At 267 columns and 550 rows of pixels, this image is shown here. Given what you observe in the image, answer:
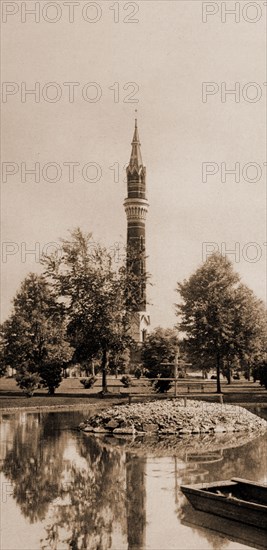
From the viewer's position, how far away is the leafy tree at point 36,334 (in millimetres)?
47781

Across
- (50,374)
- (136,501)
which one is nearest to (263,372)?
(50,374)

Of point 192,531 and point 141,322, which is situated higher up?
point 141,322

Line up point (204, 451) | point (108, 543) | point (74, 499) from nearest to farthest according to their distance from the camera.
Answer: point (108, 543), point (74, 499), point (204, 451)

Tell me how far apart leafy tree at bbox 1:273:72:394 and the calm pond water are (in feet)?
65.8

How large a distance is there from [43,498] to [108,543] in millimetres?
3917

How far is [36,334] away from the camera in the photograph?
57.1 m

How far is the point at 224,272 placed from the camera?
53469mm

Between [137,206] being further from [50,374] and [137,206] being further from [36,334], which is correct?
[50,374]

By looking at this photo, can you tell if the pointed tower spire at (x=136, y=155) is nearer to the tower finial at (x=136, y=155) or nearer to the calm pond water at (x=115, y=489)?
the tower finial at (x=136, y=155)

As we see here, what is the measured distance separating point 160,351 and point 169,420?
1159 inches

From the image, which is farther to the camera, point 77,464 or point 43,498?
point 77,464

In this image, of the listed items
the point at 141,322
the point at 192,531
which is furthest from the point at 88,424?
the point at 141,322

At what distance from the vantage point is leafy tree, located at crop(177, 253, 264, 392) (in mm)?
50688

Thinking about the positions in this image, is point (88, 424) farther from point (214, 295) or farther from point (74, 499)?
point (214, 295)
